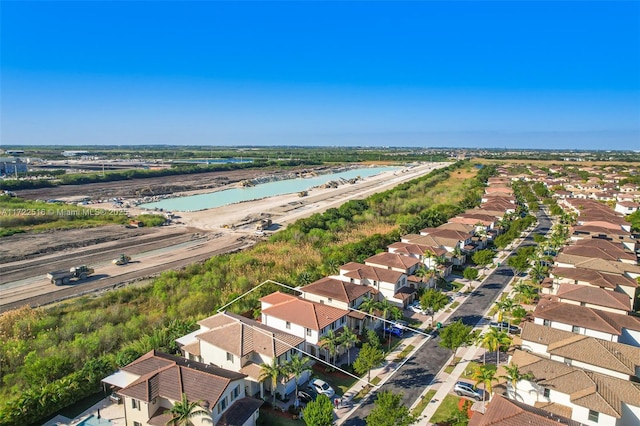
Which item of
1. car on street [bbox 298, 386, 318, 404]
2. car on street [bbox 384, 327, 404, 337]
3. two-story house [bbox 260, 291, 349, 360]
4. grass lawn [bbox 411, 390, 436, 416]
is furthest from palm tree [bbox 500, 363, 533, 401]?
two-story house [bbox 260, 291, 349, 360]

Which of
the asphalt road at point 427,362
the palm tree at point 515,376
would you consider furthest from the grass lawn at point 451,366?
the palm tree at point 515,376

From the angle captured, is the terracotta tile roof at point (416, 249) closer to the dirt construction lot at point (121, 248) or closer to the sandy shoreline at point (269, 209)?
the dirt construction lot at point (121, 248)

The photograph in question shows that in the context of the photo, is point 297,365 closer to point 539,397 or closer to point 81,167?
point 539,397

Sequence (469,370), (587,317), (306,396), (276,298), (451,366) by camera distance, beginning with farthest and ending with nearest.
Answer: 1. (276,298)
2. (587,317)
3. (451,366)
4. (469,370)
5. (306,396)

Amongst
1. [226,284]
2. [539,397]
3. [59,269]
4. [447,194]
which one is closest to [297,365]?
[539,397]

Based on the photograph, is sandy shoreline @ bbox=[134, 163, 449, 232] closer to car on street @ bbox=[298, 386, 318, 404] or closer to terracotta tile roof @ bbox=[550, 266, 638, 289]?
terracotta tile roof @ bbox=[550, 266, 638, 289]

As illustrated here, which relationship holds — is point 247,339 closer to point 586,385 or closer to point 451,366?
point 451,366

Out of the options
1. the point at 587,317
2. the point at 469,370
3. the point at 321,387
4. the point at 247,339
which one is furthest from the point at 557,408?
the point at 247,339
